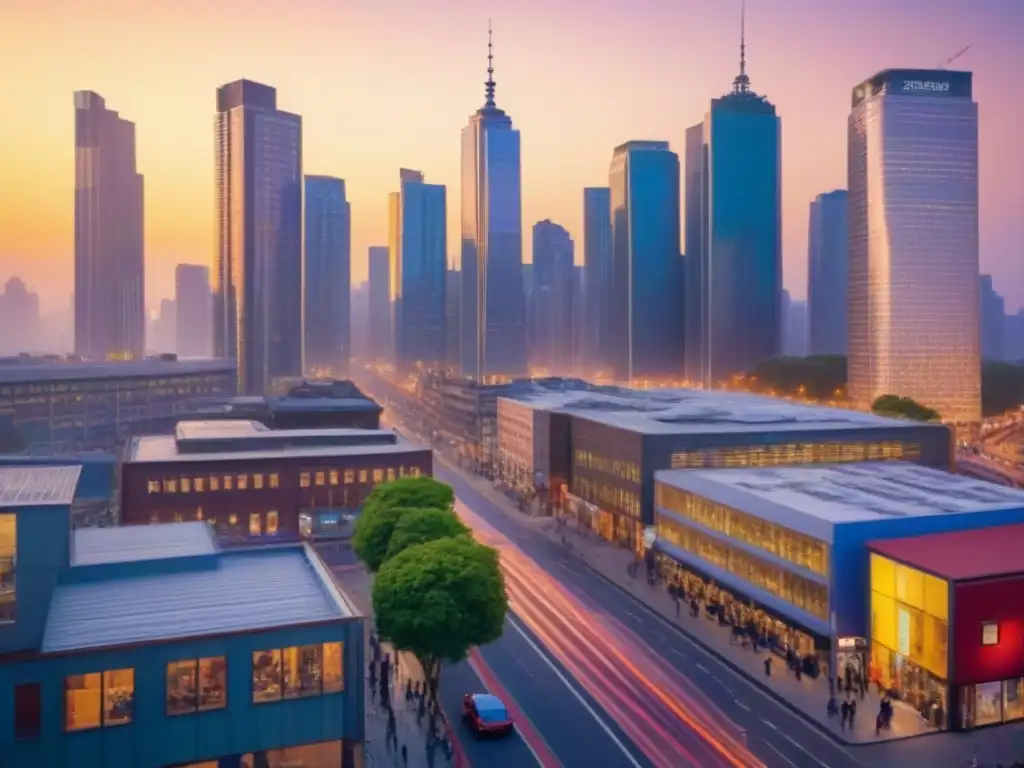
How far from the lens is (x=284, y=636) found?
32.0 metres

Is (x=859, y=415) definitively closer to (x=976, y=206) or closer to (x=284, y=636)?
(x=284, y=636)

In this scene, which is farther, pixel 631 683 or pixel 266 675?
pixel 631 683

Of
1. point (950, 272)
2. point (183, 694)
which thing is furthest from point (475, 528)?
point (950, 272)

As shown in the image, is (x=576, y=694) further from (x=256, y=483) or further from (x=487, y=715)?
(x=256, y=483)

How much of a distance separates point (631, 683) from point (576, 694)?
118 inches

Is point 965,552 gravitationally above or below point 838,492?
below

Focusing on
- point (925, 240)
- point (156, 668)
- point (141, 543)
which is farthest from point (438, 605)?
point (925, 240)

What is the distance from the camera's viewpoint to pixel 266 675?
31.8 meters

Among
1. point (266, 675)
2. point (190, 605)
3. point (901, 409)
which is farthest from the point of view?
point (901, 409)

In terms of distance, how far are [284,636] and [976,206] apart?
192973 mm

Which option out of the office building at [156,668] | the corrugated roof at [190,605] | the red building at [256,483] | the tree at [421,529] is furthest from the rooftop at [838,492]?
the red building at [256,483]

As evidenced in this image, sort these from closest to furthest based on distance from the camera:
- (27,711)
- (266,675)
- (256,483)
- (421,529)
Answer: (27,711), (266,675), (421,529), (256,483)

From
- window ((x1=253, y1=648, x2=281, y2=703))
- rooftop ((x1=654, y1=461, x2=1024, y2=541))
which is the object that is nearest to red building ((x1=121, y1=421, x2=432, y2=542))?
rooftop ((x1=654, y1=461, x2=1024, y2=541))

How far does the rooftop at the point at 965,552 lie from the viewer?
40.2 metres
